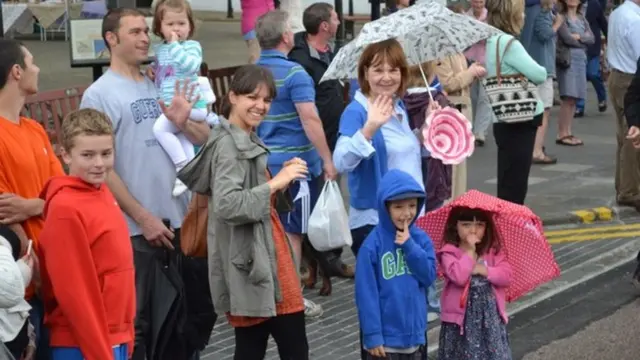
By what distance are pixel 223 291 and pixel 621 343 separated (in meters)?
3.18

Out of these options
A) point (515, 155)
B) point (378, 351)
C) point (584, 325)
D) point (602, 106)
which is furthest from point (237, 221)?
point (602, 106)

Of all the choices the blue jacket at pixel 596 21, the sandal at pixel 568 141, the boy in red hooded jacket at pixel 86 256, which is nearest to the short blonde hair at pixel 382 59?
the boy in red hooded jacket at pixel 86 256

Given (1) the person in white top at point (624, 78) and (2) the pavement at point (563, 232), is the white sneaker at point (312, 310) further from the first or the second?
(1) the person in white top at point (624, 78)

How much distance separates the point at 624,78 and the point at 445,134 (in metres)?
5.07

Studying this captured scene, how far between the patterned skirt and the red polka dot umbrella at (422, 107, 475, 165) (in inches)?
40.6

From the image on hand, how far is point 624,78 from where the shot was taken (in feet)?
38.0

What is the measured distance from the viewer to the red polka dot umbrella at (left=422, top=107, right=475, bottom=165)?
701cm

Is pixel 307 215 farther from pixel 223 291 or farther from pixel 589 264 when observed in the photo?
pixel 589 264

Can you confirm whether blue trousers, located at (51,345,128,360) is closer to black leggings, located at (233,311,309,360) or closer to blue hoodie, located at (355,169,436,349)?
black leggings, located at (233,311,309,360)

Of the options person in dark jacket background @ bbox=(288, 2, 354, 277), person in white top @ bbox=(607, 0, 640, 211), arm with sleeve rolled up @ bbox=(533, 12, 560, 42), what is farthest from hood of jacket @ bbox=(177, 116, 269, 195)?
arm with sleeve rolled up @ bbox=(533, 12, 560, 42)

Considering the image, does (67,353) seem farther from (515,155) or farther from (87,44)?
(87,44)

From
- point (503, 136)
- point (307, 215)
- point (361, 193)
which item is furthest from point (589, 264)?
point (361, 193)

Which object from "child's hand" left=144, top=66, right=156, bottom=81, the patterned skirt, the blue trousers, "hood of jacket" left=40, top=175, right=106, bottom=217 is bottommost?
the patterned skirt

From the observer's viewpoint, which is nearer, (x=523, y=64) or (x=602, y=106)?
(x=523, y=64)
